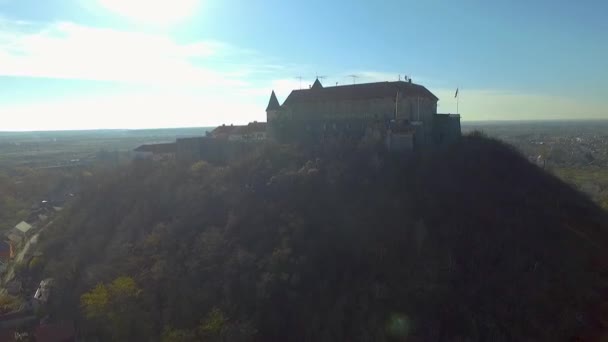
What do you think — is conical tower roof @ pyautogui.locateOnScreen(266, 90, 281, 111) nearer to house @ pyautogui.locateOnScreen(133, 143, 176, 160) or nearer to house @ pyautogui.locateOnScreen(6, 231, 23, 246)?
house @ pyautogui.locateOnScreen(133, 143, 176, 160)

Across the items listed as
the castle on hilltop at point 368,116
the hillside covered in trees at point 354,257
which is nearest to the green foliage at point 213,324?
the hillside covered in trees at point 354,257

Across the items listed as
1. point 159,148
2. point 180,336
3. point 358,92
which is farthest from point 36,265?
point 358,92

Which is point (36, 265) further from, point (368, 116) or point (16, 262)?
point (368, 116)

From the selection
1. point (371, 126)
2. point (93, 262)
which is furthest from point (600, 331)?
point (93, 262)

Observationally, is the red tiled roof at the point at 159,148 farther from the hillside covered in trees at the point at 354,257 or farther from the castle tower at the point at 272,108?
the hillside covered in trees at the point at 354,257

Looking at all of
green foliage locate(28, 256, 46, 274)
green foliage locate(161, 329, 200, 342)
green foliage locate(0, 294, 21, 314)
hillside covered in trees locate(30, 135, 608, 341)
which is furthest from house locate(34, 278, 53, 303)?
green foliage locate(161, 329, 200, 342)
